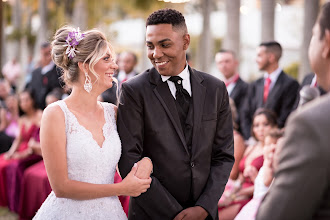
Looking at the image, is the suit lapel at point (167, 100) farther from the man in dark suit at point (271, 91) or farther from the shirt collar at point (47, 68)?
the shirt collar at point (47, 68)

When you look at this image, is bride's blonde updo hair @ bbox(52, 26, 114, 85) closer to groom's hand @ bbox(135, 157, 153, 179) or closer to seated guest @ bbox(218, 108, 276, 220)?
groom's hand @ bbox(135, 157, 153, 179)

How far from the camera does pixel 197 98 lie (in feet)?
10.1

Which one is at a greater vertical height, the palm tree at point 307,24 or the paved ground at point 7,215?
the palm tree at point 307,24

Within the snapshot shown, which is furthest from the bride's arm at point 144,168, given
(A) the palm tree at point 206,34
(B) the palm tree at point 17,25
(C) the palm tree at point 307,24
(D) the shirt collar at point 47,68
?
(B) the palm tree at point 17,25

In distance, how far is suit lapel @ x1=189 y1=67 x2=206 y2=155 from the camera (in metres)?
3.01

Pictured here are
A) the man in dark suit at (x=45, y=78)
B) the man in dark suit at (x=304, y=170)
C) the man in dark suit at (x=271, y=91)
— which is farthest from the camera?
the man in dark suit at (x=45, y=78)

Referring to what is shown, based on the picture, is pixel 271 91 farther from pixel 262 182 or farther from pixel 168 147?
pixel 168 147

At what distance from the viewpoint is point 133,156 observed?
2.98 metres

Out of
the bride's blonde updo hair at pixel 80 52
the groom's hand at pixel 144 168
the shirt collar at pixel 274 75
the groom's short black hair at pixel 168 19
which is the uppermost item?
the groom's short black hair at pixel 168 19

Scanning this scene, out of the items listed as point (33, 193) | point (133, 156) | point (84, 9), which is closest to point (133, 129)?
point (133, 156)

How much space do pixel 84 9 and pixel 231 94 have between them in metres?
16.3

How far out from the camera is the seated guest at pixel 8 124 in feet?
27.7

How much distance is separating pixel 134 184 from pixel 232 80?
497 cm

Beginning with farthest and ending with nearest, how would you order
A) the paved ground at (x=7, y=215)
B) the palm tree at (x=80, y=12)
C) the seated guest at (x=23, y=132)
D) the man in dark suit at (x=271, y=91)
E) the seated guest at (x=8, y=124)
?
the palm tree at (x=80, y=12) → the seated guest at (x=8, y=124) → the seated guest at (x=23, y=132) → the paved ground at (x=7, y=215) → the man in dark suit at (x=271, y=91)
